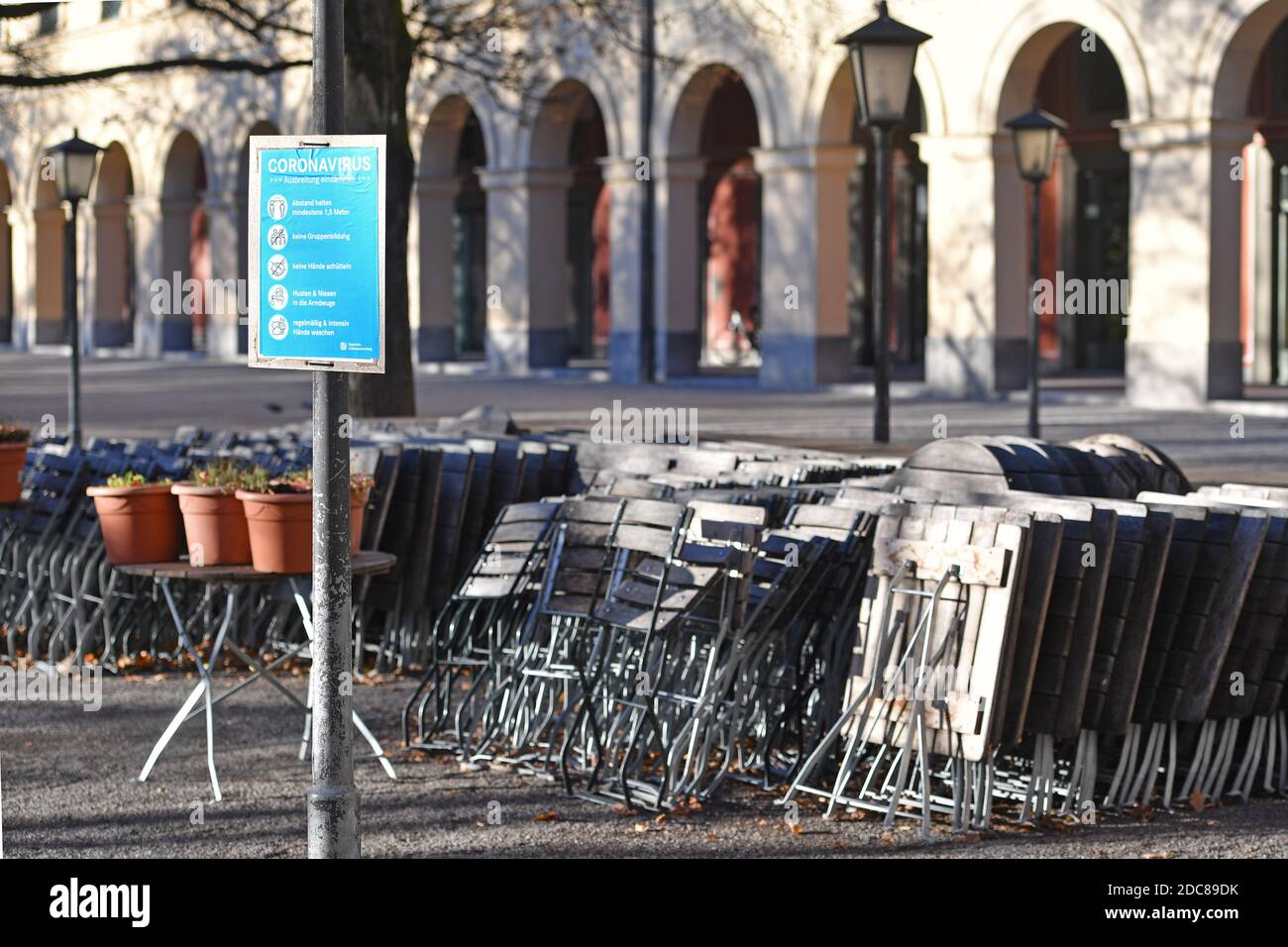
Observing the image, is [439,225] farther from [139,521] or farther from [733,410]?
[139,521]

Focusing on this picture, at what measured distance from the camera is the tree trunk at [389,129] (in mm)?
15750

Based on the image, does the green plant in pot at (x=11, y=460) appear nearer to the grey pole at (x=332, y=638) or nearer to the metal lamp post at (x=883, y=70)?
the grey pole at (x=332, y=638)

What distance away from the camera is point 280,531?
7.66m

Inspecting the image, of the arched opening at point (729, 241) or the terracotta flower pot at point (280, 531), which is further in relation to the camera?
the arched opening at point (729, 241)

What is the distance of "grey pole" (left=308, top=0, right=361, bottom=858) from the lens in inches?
225

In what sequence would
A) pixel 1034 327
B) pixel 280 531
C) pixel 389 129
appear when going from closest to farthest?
pixel 280 531 < pixel 389 129 < pixel 1034 327

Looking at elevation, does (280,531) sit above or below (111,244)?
below

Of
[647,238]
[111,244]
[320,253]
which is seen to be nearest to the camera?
[320,253]

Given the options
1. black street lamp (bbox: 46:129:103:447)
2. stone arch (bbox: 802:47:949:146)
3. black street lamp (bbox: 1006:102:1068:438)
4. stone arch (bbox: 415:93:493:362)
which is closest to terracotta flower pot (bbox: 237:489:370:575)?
black street lamp (bbox: 1006:102:1068:438)

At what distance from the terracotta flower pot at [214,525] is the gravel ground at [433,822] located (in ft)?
2.50

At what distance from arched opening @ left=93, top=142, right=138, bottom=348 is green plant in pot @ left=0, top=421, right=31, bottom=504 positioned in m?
33.3

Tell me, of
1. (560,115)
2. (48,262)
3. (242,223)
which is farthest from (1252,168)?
(48,262)

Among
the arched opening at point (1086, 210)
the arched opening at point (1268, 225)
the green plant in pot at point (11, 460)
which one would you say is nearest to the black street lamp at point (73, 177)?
the green plant in pot at point (11, 460)

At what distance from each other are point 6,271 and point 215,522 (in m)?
Answer: 45.6
